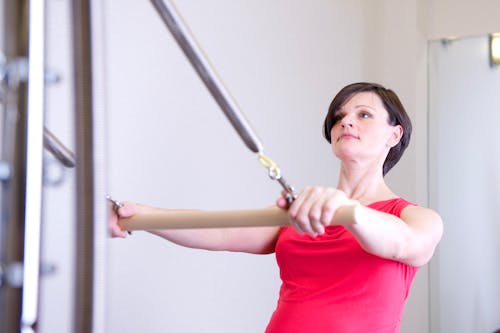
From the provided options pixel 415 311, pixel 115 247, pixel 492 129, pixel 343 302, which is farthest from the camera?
pixel 492 129

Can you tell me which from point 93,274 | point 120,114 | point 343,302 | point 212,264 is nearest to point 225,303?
point 212,264

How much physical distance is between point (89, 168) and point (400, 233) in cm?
84

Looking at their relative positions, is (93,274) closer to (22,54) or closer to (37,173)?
(37,173)

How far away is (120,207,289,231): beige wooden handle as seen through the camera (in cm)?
113

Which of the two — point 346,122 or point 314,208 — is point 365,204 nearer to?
point 346,122

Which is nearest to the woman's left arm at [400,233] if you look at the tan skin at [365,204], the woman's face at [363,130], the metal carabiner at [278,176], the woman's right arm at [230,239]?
the tan skin at [365,204]

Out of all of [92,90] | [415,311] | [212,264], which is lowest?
[415,311]

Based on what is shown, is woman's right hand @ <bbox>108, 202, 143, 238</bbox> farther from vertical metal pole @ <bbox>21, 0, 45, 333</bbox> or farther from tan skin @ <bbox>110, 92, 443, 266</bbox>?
vertical metal pole @ <bbox>21, 0, 45, 333</bbox>

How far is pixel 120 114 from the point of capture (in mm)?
2586

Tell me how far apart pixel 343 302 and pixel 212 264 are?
4.59 ft

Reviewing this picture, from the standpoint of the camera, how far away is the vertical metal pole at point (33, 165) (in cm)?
72

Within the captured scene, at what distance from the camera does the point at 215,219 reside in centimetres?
119

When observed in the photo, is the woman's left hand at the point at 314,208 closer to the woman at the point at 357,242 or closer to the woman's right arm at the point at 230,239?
the woman at the point at 357,242

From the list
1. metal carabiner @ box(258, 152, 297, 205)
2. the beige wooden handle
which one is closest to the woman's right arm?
the beige wooden handle
